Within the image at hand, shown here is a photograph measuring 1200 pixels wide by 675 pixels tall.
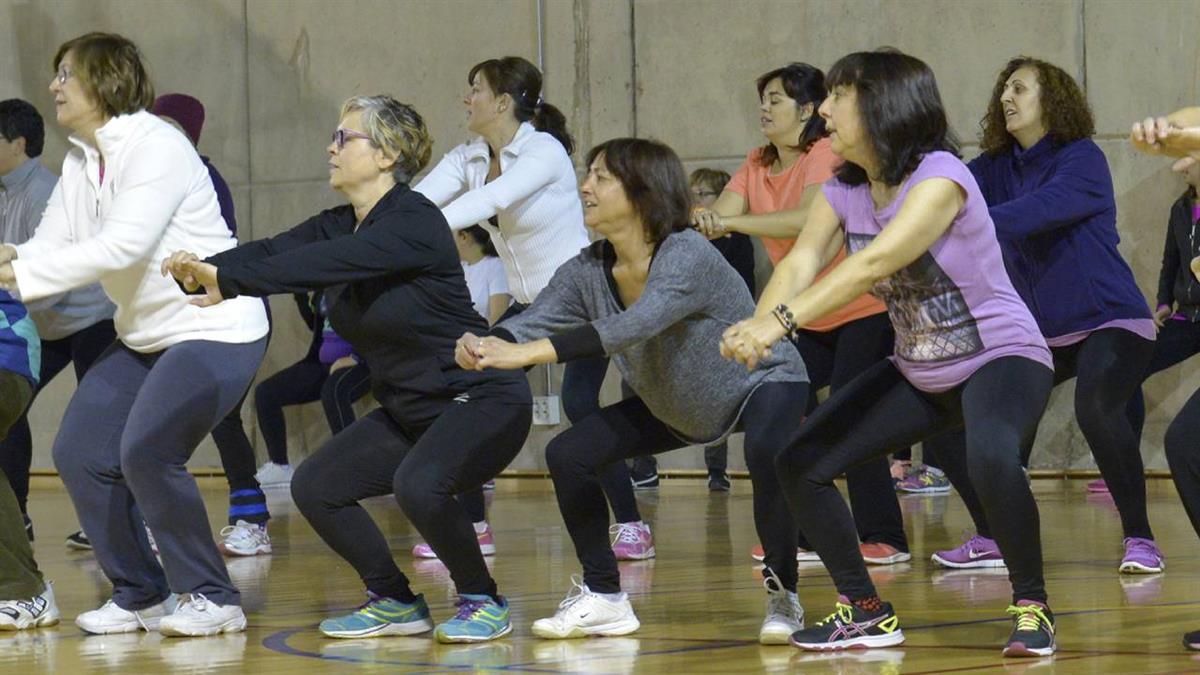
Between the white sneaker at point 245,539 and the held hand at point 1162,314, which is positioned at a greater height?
the held hand at point 1162,314

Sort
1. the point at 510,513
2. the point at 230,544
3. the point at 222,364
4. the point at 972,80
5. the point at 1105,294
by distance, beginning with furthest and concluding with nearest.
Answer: the point at 972,80
the point at 510,513
the point at 230,544
the point at 1105,294
the point at 222,364

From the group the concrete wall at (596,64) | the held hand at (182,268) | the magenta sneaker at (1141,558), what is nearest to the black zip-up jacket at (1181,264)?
the concrete wall at (596,64)

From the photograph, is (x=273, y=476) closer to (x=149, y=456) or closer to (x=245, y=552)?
(x=245, y=552)

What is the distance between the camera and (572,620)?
417 cm

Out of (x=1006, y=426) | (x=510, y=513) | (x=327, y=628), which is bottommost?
(x=510, y=513)

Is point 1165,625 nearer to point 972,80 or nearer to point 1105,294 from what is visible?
point 1105,294

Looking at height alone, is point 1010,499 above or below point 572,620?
above

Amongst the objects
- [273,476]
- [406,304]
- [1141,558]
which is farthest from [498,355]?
[273,476]

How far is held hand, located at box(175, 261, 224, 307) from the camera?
3902 millimetres

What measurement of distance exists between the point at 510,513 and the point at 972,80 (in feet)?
9.71

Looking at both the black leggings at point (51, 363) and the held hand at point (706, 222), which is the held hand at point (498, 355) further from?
the black leggings at point (51, 363)

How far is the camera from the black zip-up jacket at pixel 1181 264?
23.6ft

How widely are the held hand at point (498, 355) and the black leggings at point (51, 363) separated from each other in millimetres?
2940

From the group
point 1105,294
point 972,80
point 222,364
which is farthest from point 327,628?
point 972,80
